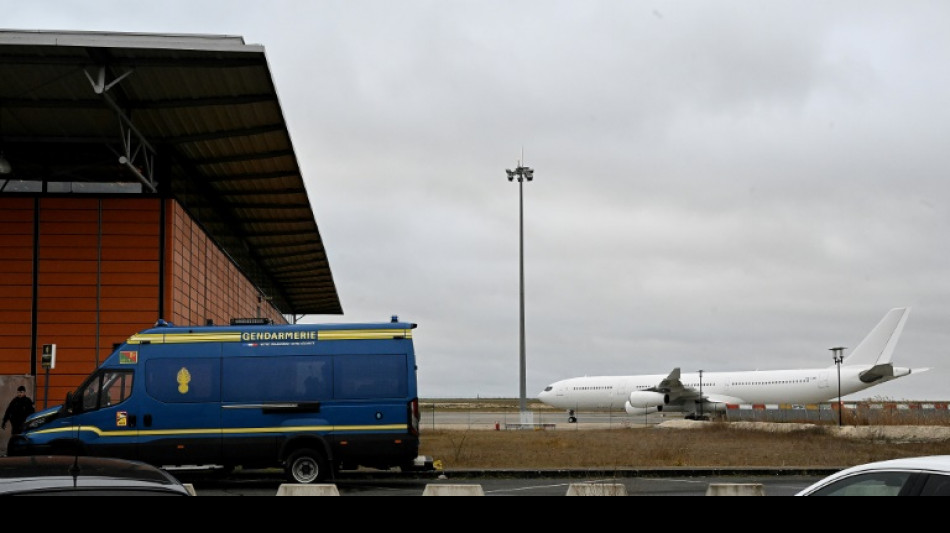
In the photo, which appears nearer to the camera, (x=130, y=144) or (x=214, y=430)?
(x=214, y=430)

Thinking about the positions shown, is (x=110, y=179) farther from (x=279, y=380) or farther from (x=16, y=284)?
(x=279, y=380)

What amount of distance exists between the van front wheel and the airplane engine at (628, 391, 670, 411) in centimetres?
4152

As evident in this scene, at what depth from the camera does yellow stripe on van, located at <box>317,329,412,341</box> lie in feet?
54.5

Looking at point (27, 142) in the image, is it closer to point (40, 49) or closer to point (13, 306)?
point (13, 306)

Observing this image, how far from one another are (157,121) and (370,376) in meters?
11.6

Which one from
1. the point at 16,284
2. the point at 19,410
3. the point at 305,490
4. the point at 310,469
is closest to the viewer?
the point at 305,490

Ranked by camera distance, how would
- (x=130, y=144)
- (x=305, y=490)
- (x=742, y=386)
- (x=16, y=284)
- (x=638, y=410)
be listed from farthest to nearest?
1. (x=742, y=386)
2. (x=638, y=410)
3. (x=16, y=284)
4. (x=130, y=144)
5. (x=305, y=490)

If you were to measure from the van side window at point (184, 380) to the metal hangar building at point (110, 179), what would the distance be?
6.87 meters

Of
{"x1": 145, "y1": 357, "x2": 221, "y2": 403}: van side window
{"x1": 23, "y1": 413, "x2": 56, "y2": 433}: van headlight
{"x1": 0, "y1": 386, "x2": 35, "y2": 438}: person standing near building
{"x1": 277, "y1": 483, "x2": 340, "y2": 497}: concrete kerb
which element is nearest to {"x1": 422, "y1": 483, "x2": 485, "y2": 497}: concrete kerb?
{"x1": 277, "y1": 483, "x2": 340, "y2": 497}: concrete kerb

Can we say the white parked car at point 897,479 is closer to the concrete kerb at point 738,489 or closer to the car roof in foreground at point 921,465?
the car roof in foreground at point 921,465

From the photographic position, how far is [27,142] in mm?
26641

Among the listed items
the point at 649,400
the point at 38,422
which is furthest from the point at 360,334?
the point at 649,400

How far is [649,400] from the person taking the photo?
56188mm

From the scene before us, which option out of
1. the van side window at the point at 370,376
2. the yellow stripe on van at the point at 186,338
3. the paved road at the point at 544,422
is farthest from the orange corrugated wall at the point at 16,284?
the paved road at the point at 544,422
